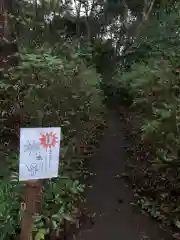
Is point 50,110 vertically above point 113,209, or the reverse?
point 50,110

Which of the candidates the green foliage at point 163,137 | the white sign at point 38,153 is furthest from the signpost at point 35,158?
the green foliage at point 163,137

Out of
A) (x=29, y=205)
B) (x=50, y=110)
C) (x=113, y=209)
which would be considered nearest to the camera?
(x=29, y=205)

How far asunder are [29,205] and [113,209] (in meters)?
2.27

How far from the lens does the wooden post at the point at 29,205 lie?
2881 mm

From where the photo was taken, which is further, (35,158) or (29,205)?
(29,205)

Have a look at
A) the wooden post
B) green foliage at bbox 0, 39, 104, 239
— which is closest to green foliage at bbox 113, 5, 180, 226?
green foliage at bbox 0, 39, 104, 239

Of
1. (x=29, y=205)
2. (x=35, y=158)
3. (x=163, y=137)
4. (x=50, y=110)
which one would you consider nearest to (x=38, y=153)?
(x=35, y=158)

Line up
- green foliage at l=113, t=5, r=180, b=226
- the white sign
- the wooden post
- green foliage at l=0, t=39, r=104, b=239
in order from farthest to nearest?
green foliage at l=113, t=5, r=180, b=226 < green foliage at l=0, t=39, r=104, b=239 < the wooden post < the white sign

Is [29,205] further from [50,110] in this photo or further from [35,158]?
[50,110]

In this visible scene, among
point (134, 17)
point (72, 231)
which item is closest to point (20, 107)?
point (72, 231)

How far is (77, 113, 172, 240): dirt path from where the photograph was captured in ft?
14.1

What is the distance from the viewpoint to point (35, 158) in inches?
107

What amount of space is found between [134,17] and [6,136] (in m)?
10.2

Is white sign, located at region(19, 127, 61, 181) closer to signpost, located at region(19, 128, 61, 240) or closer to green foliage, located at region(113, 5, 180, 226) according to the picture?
signpost, located at region(19, 128, 61, 240)
